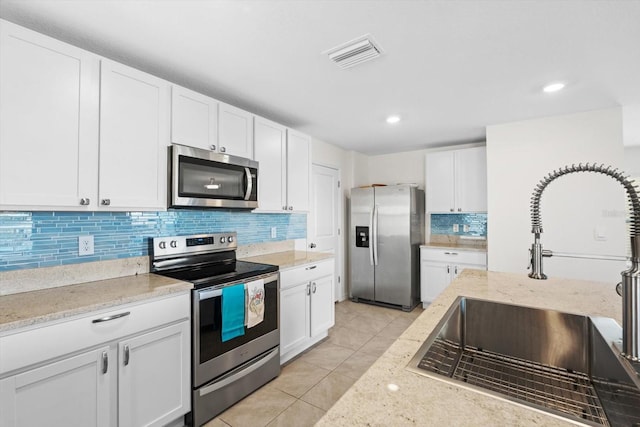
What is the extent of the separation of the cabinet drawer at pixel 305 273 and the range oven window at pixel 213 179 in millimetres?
746

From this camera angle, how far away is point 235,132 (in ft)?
8.26

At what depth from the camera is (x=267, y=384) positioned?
7.61 ft

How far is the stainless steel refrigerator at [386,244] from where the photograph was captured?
407 cm

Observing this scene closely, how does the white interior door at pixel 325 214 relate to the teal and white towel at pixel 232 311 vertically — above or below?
above

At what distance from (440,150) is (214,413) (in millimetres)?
4165

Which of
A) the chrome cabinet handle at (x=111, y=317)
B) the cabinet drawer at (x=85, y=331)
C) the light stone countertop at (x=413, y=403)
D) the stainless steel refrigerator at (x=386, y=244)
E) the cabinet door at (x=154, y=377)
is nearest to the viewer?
the light stone countertop at (x=413, y=403)

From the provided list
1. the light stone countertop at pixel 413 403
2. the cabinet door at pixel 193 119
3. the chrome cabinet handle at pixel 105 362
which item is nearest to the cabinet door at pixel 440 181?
the cabinet door at pixel 193 119

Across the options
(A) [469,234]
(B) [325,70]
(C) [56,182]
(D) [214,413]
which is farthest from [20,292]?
(A) [469,234]

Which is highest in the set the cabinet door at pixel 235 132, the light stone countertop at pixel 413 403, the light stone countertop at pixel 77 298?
the cabinet door at pixel 235 132

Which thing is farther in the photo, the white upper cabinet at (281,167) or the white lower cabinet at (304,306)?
the white upper cabinet at (281,167)

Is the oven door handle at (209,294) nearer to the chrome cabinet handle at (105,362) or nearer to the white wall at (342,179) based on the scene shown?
the chrome cabinet handle at (105,362)

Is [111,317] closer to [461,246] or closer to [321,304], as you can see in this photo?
[321,304]

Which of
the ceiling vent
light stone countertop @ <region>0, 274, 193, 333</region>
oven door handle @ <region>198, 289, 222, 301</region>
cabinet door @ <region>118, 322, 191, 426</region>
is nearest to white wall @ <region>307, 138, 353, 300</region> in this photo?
the ceiling vent

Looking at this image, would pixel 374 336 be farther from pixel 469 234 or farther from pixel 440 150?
pixel 440 150
